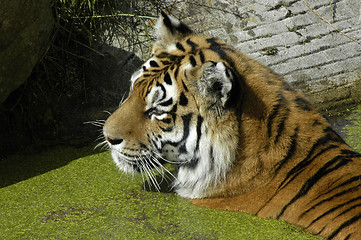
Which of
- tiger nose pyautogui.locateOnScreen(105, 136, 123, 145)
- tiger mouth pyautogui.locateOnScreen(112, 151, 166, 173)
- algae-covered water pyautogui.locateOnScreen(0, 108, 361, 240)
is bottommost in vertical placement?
algae-covered water pyautogui.locateOnScreen(0, 108, 361, 240)

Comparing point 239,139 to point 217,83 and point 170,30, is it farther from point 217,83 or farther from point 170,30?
point 170,30

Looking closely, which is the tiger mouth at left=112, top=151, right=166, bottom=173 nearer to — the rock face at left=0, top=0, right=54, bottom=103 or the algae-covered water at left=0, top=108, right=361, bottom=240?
the algae-covered water at left=0, top=108, right=361, bottom=240

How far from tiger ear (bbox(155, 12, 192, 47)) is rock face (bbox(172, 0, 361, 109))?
1.39 meters

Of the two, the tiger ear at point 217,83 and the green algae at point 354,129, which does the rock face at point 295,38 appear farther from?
the tiger ear at point 217,83

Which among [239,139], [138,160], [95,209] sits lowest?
[95,209]

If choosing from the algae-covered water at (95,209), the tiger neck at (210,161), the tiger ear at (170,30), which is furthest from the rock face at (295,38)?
the tiger neck at (210,161)

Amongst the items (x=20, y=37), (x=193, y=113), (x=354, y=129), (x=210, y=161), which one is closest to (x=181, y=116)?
(x=193, y=113)

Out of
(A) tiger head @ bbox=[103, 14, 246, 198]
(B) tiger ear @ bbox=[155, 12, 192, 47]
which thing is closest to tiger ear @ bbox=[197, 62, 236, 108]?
(A) tiger head @ bbox=[103, 14, 246, 198]

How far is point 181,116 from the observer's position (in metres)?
2.52

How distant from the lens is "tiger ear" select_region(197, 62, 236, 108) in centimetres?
226

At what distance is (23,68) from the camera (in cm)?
332

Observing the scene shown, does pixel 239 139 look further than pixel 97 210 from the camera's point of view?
No

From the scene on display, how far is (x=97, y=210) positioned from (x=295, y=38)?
2.37 metres

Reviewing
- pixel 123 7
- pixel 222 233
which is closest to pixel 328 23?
pixel 123 7
